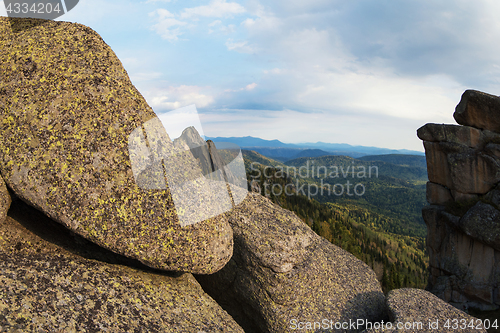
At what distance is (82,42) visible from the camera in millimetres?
7957

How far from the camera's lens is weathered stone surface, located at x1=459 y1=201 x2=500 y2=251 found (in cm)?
3115

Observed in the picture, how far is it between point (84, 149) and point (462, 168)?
41.6m

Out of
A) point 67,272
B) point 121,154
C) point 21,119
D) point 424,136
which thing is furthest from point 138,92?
point 424,136

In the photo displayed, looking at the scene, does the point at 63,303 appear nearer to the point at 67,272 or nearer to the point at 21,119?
the point at 67,272

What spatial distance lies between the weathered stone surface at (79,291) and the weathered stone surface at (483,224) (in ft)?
118

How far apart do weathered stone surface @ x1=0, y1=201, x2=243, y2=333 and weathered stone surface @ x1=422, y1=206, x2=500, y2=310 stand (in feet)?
126

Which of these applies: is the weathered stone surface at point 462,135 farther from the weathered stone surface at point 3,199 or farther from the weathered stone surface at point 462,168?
the weathered stone surface at point 3,199

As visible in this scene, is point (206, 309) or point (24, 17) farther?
point (24, 17)

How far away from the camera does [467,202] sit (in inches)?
1358

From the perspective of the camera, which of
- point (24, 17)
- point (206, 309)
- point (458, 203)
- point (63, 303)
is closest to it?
point (63, 303)

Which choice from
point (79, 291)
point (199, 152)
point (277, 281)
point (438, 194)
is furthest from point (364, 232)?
point (79, 291)

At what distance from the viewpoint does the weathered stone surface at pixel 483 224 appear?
3115 centimetres

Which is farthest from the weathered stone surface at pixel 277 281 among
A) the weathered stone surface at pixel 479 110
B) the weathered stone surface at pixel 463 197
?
the weathered stone surface at pixel 479 110

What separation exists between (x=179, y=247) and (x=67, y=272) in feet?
8.42
